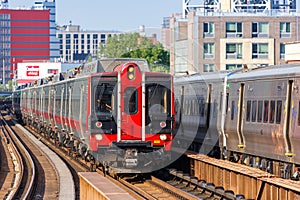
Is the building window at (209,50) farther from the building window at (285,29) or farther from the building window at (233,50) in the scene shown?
the building window at (285,29)

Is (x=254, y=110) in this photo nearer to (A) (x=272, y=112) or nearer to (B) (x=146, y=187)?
(A) (x=272, y=112)

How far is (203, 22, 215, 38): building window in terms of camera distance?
79500 mm

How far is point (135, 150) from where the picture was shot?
22438 mm

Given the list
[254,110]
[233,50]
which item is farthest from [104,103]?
[233,50]

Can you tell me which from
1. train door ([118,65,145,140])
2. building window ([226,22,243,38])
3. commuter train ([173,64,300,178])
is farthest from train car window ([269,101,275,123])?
building window ([226,22,243,38])

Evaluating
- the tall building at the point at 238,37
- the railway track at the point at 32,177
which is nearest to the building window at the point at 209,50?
the tall building at the point at 238,37

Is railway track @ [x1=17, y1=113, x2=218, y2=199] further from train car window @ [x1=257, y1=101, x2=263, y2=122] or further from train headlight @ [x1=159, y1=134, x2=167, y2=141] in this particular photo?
train car window @ [x1=257, y1=101, x2=263, y2=122]

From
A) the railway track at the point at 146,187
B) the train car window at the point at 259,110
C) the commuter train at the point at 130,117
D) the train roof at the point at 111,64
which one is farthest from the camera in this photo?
the train roof at the point at 111,64

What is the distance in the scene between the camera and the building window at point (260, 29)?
3108 inches

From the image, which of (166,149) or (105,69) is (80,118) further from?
(166,149)

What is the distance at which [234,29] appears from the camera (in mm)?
79062

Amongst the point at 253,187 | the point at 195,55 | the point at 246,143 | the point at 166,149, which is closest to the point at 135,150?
the point at 166,149

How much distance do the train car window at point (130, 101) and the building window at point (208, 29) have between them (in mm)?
57643

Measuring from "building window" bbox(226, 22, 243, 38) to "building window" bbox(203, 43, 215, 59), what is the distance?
184 centimetres
